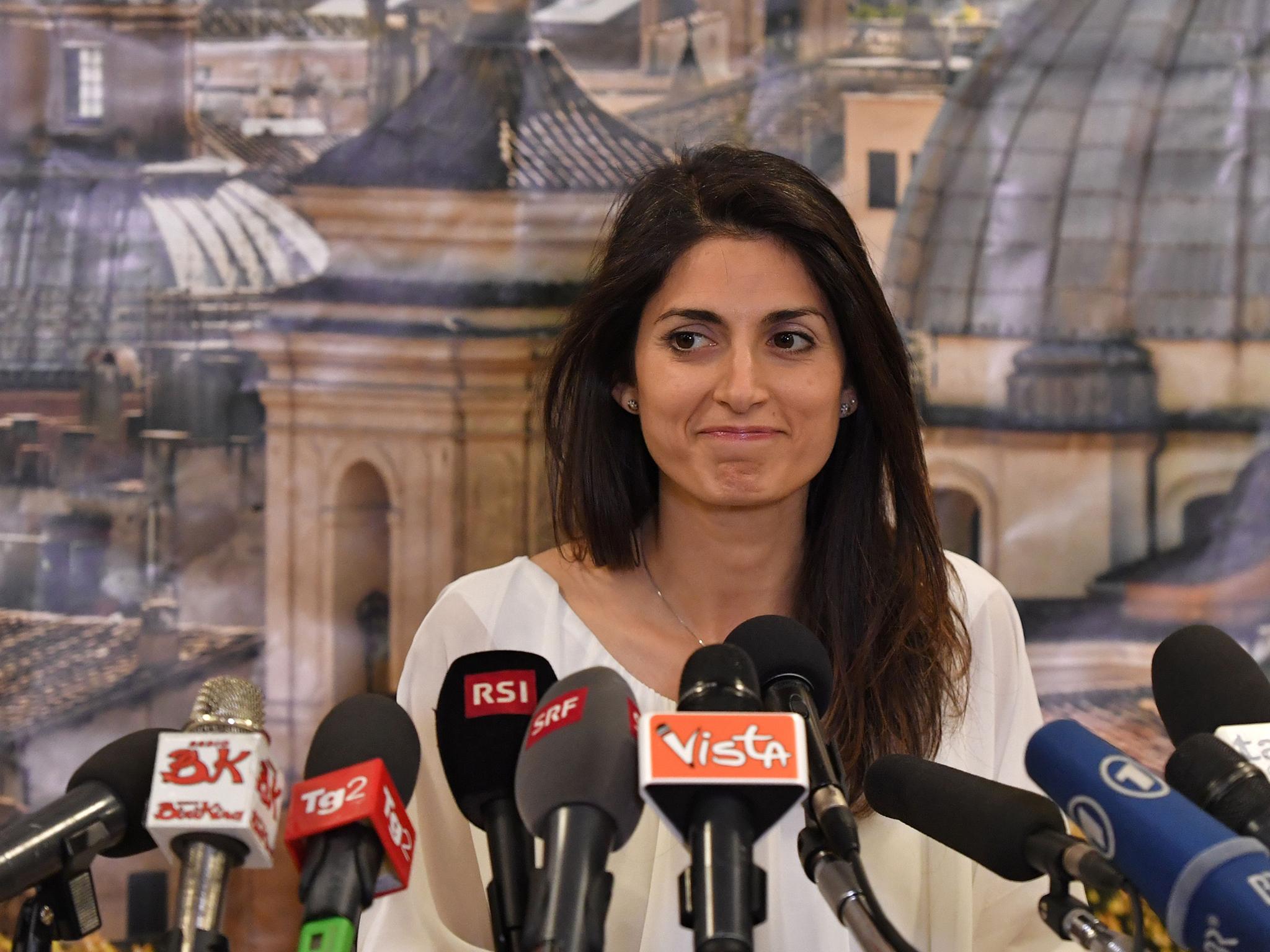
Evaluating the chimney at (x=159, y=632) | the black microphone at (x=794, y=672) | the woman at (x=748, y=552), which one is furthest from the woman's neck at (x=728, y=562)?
the chimney at (x=159, y=632)

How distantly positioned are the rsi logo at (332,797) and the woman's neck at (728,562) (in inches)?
46.4

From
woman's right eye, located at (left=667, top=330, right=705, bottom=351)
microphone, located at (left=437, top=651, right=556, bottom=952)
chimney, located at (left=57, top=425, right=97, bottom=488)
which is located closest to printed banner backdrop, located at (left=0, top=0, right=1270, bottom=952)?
chimney, located at (left=57, top=425, right=97, bottom=488)

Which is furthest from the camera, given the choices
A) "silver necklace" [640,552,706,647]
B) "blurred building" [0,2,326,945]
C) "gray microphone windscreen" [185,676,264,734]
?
"blurred building" [0,2,326,945]

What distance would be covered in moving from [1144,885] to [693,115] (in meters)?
2.45

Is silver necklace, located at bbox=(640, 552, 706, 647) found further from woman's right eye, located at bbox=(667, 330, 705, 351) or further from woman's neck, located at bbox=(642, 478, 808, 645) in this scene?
woman's right eye, located at bbox=(667, 330, 705, 351)

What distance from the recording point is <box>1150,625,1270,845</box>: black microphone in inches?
36.0

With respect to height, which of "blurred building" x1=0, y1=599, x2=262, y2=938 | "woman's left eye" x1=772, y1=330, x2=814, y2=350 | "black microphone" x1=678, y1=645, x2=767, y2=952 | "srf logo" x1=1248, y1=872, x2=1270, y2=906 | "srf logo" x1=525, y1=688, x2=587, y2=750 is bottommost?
"blurred building" x1=0, y1=599, x2=262, y2=938

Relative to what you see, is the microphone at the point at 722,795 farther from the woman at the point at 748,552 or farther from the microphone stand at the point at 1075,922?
the woman at the point at 748,552

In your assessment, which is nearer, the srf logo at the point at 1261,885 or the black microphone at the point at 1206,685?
the srf logo at the point at 1261,885

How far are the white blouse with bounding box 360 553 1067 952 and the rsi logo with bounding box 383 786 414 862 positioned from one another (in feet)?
2.76

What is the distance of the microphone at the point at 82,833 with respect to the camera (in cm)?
95

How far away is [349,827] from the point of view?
0.92 metres

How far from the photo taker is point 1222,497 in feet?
10.1

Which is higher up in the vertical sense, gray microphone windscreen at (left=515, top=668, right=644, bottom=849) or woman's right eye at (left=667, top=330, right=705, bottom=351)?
woman's right eye at (left=667, top=330, right=705, bottom=351)
